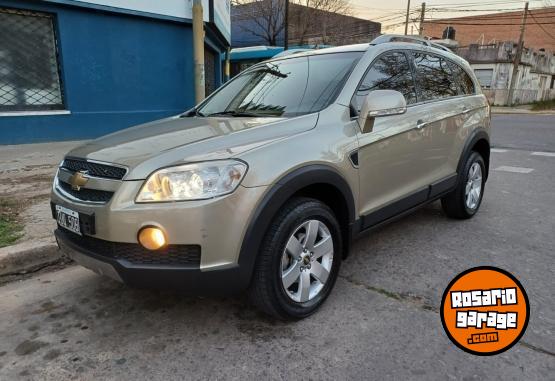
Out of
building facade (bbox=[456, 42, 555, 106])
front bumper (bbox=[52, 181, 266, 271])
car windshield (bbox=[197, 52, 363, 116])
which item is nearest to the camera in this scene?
front bumper (bbox=[52, 181, 266, 271])

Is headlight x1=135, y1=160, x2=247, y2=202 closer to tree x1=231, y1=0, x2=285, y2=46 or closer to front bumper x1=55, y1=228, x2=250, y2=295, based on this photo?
front bumper x1=55, y1=228, x2=250, y2=295

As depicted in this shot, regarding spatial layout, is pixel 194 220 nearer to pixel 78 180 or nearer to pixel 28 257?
pixel 78 180

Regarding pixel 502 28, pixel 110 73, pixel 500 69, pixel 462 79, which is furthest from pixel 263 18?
pixel 502 28

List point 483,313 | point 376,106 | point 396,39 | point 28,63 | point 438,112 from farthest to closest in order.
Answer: point 28,63
point 438,112
point 396,39
point 376,106
point 483,313

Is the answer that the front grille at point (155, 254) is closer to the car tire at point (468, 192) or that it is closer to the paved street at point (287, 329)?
the paved street at point (287, 329)

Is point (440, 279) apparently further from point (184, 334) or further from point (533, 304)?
point (184, 334)

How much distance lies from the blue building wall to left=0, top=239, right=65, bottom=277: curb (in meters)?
5.37

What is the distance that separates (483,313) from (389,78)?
194 cm

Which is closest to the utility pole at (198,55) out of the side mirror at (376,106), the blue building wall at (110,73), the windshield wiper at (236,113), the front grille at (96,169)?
the blue building wall at (110,73)

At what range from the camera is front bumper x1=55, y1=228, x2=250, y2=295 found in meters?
2.16

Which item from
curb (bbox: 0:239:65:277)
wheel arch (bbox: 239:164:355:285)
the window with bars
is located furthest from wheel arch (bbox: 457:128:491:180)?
the window with bars

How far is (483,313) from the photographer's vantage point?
2.20 metres

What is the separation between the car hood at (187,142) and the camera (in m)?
2.22

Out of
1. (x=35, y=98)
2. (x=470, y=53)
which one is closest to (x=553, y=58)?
(x=470, y=53)
